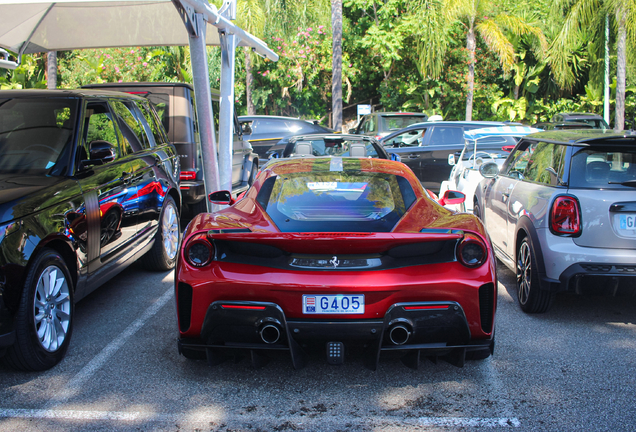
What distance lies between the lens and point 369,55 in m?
26.8

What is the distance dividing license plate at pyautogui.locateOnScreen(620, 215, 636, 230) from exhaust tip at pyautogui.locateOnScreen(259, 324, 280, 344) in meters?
2.93

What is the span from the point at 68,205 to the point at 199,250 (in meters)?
1.36

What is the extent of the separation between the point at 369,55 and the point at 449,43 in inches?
155

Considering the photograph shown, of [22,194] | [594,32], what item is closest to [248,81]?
[594,32]

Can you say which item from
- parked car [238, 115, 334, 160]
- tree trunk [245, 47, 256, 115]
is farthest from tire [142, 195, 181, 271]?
tree trunk [245, 47, 256, 115]

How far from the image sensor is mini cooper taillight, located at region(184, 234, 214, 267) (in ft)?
A: 11.3

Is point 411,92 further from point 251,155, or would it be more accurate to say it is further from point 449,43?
point 251,155

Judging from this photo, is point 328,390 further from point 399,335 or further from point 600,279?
point 600,279

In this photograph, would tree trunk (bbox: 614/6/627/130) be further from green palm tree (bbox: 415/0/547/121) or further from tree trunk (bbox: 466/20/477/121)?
tree trunk (bbox: 466/20/477/121)

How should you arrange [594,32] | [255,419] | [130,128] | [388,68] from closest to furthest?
1. [255,419]
2. [130,128]
3. [594,32]
4. [388,68]

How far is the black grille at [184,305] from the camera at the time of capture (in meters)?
3.43

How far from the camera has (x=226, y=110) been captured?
8461 mm

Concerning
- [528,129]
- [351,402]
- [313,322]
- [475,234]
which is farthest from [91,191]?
[528,129]

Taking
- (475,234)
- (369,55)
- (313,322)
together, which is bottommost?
(313,322)
